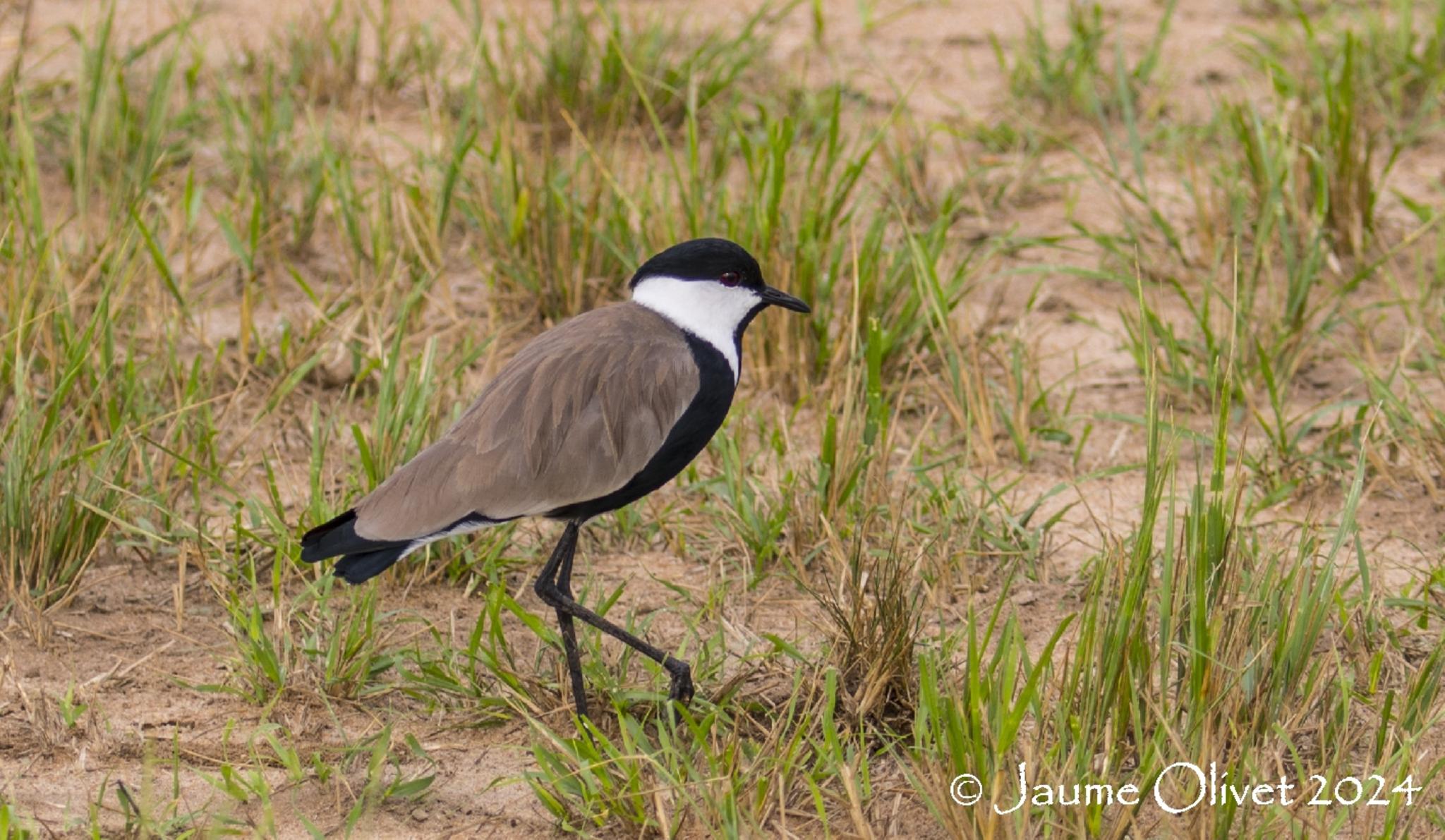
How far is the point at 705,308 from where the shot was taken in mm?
3760

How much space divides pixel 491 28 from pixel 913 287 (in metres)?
2.76

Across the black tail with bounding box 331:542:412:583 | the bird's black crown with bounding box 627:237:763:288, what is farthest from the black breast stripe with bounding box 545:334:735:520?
the black tail with bounding box 331:542:412:583

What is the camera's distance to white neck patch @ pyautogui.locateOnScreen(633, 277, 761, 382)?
374 centimetres

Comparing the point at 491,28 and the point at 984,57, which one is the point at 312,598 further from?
the point at 984,57

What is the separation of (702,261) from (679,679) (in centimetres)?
90

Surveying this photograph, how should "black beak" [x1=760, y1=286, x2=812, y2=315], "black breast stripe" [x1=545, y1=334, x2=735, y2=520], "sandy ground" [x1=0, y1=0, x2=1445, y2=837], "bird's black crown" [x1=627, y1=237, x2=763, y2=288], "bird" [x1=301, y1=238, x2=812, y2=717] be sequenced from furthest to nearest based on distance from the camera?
"black beak" [x1=760, y1=286, x2=812, y2=315] → "bird's black crown" [x1=627, y1=237, x2=763, y2=288] → "black breast stripe" [x1=545, y1=334, x2=735, y2=520] → "bird" [x1=301, y1=238, x2=812, y2=717] → "sandy ground" [x1=0, y1=0, x2=1445, y2=837]

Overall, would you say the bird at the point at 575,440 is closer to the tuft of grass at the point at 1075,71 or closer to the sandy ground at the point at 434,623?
the sandy ground at the point at 434,623

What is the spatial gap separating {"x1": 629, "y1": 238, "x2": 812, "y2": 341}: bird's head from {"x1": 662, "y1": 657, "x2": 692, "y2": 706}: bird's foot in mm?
718

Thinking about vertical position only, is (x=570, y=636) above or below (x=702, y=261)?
below

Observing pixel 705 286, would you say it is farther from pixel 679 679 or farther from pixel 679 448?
pixel 679 679

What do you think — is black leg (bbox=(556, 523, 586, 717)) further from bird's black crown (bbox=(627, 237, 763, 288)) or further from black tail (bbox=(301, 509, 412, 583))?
bird's black crown (bbox=(627, 237, 763, 288))

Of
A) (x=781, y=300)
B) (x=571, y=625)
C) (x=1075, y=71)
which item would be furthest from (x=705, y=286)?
(x=1075, y=71)

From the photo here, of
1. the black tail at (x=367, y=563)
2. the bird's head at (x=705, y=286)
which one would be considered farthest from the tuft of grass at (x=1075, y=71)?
the black tail at (x=367, y=563)

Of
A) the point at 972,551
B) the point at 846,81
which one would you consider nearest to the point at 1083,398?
the point at 972,551
